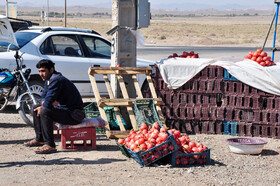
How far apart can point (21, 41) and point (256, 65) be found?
205 inches

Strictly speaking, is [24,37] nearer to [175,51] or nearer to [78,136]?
[78,136]

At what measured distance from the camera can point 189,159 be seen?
7316 mm

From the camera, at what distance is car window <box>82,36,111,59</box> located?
467 inches

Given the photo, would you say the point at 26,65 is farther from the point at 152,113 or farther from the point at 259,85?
the point at 259,85

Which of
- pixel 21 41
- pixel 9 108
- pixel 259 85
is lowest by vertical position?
pixel 9 108

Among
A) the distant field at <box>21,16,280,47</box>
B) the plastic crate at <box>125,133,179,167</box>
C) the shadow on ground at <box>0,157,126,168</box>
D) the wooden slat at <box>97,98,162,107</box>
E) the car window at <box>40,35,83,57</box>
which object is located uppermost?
the car window at <box>40,35,83,57</box>

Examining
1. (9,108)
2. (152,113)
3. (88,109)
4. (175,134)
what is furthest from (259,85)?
(9,108)

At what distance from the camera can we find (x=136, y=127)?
915 cm

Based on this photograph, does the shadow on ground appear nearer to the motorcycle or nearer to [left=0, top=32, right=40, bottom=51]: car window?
the motorcycle

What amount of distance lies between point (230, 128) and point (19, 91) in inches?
167

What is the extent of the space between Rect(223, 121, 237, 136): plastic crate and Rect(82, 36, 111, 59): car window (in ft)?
12.0

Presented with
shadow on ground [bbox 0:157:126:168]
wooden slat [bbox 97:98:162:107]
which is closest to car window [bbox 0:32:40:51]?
wooden slat [bbox 97:98:162:107]

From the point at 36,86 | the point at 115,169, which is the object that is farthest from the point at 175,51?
the point at 115,169

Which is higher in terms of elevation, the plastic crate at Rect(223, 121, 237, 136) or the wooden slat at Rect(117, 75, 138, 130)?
the wooden slat at Rect(117, 75, 138, 130)
